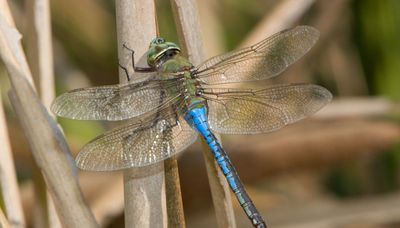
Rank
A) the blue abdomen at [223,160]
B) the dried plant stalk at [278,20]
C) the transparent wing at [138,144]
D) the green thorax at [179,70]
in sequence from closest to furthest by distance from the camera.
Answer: the transparent wing at [138,144] → the blue abdomen at [223,160] → the green thorax at [179,70] → the dried plant stalk at [278,20]

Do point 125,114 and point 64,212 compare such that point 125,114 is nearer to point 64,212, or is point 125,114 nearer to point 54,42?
point 64,212

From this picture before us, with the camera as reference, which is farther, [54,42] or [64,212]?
[54,42]

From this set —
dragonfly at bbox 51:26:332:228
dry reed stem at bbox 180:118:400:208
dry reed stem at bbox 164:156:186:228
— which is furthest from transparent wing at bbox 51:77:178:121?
dry reed stem at bbox 180:118:400:208

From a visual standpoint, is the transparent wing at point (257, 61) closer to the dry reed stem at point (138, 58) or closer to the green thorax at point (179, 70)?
the green thorax at point (179, 70)

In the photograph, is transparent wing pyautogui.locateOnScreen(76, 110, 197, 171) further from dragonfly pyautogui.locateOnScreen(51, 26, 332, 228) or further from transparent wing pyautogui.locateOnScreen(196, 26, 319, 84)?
transparent wing pyautogui.locateOnScreen(196, 26, 319, 84)

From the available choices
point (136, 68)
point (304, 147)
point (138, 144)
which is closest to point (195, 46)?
point (136, 68)

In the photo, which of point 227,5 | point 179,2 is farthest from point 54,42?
point 179,2

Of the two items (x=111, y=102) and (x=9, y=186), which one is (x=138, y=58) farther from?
(x=9, y=186)

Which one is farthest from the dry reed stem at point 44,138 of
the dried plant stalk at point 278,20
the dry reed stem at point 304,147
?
the dry reed stem at point 304,147
